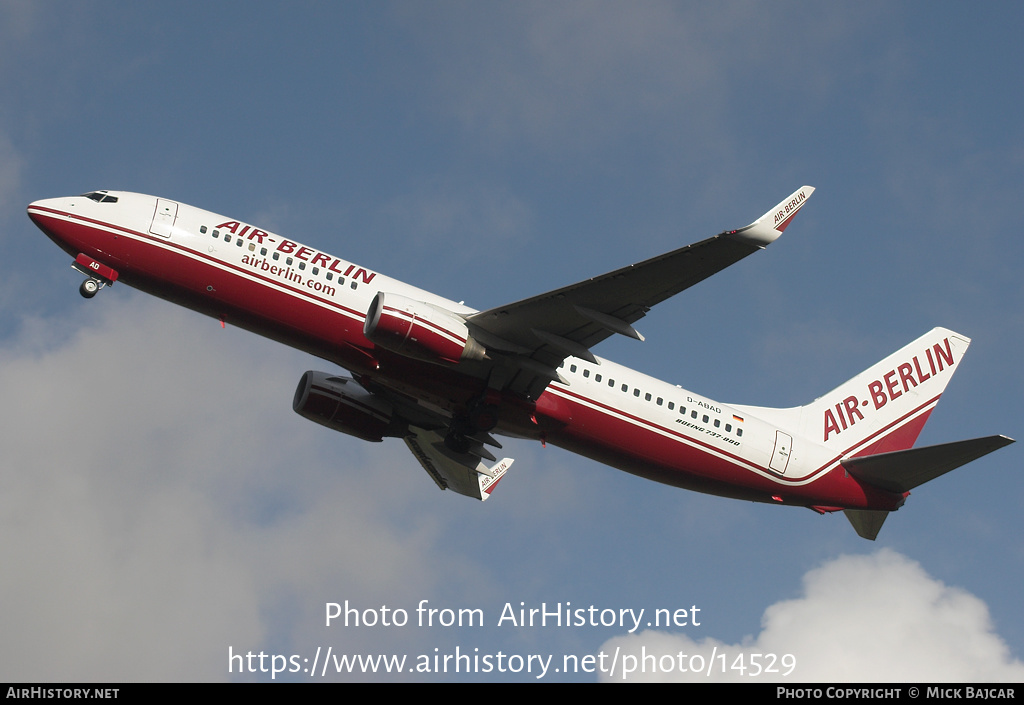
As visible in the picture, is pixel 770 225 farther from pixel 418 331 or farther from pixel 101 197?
pixel 101 197

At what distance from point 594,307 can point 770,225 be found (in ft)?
20.0

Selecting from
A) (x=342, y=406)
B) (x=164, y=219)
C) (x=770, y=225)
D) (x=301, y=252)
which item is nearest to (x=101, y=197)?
(x=164, y=219)

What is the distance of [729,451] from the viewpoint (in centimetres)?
3378

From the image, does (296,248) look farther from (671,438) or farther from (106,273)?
(671,438)

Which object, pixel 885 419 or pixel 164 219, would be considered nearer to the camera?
pixel 164 219

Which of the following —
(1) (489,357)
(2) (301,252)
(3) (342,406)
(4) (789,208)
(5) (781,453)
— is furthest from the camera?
(3) (342,406)

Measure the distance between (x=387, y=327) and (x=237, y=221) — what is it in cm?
677

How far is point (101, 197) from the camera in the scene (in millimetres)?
30609

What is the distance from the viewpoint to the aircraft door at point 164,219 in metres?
30.0

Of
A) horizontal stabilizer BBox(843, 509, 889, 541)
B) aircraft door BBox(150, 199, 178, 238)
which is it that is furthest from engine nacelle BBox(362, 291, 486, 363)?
horizontal stabilizer BBox(843, 509, 889, 541)

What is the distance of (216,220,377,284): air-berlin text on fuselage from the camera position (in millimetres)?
30625

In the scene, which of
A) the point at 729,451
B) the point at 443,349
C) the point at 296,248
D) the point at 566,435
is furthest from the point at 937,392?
the point at 296,248

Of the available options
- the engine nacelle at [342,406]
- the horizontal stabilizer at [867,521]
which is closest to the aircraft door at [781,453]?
the horizontal stabilizer at [867,521]

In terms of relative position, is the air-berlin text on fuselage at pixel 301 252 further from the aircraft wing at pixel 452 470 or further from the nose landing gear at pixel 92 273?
the aircraft wing at pixel 452 470
